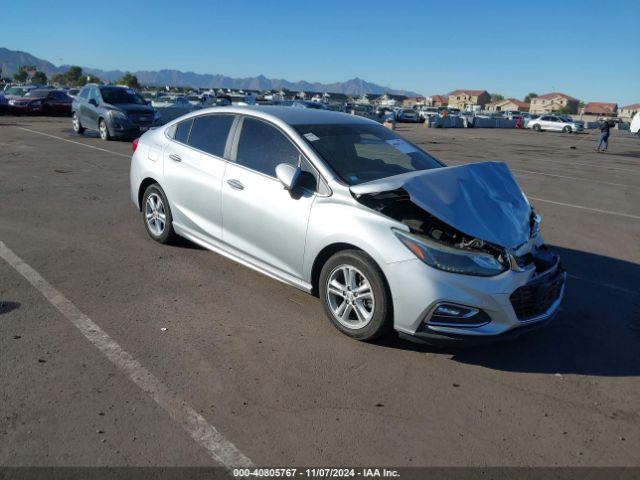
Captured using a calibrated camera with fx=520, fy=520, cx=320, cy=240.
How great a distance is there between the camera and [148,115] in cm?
1661

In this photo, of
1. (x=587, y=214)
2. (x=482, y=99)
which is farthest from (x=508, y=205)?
(x=482, y=99)

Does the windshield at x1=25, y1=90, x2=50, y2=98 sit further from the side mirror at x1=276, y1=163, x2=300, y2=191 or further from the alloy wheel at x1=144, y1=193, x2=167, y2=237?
the side mirror at x1=276, y1=163, x2=300, y2=191

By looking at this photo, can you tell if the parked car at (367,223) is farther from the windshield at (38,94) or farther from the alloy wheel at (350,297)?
the windshield at (38,94)

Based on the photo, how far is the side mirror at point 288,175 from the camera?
4.10 m

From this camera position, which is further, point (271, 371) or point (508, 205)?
point (508, 205)

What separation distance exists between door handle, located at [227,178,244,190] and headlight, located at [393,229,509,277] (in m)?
1.67

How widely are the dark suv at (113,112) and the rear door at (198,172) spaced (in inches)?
453

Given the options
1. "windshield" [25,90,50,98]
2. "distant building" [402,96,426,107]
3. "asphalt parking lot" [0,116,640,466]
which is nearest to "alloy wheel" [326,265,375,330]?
"asphalt parking lot" [0,116,640,466]

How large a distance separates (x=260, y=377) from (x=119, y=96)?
15887 millimetres

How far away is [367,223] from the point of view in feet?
12.4

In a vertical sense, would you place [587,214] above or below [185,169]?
below

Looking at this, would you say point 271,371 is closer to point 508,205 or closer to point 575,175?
point 508,205

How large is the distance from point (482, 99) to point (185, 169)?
687ft

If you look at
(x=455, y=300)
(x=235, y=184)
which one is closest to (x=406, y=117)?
(x=235, y=184)
